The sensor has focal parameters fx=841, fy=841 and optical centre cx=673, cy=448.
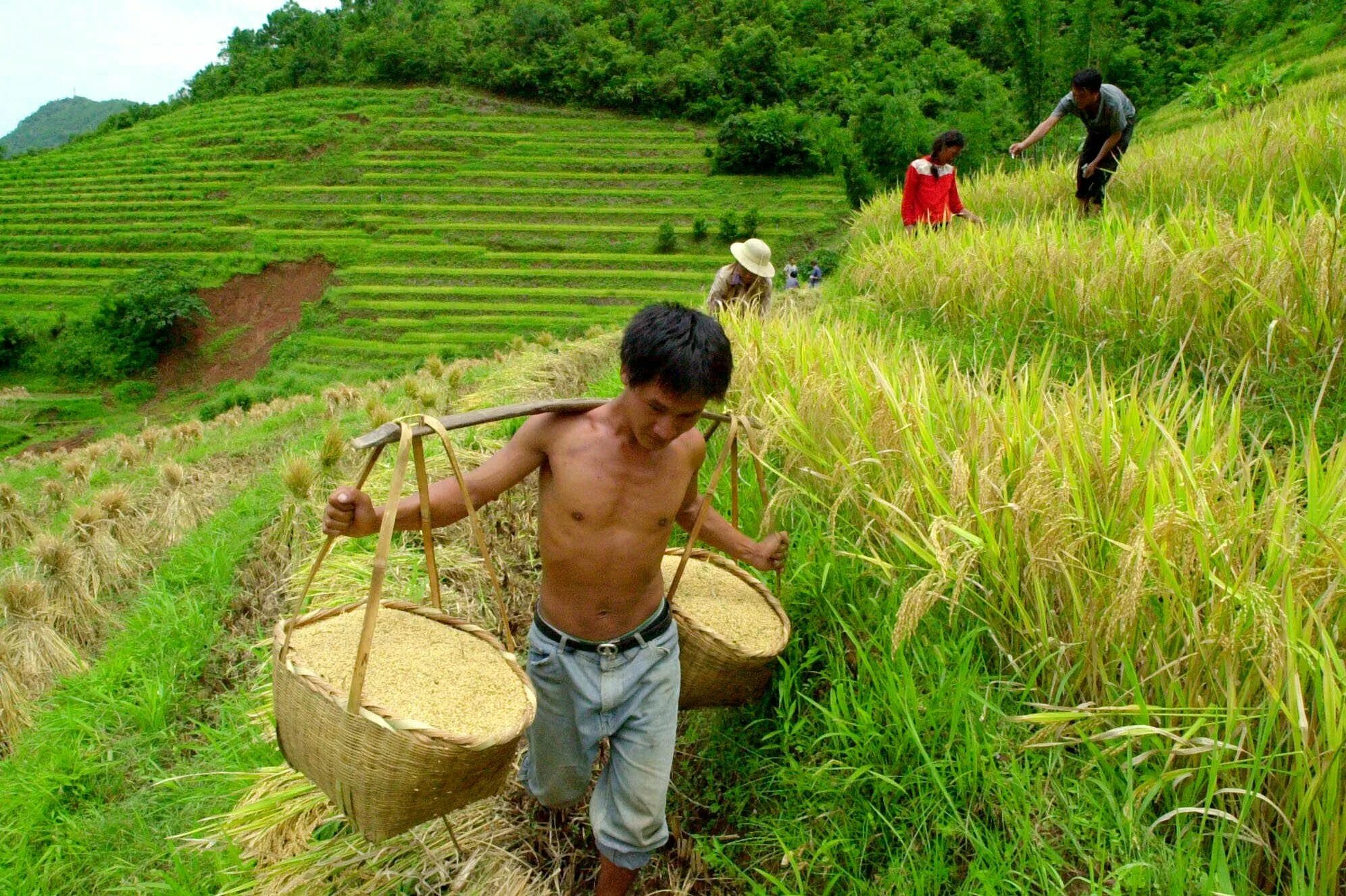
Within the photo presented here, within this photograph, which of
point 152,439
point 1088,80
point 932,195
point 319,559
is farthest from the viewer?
point 152,439

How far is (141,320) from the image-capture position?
1145 inches

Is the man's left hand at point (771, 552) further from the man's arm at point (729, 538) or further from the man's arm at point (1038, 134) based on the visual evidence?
the man's arm at point (1038, 134)

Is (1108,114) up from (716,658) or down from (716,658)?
up

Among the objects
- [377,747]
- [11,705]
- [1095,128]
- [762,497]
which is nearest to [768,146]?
[1095,128]

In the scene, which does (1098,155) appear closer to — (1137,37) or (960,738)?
(960,738)

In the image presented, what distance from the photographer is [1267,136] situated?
461 centimetres

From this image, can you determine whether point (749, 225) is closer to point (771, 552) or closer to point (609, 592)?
point (771, 552)

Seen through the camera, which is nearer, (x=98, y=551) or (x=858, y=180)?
(x=98, y=551)

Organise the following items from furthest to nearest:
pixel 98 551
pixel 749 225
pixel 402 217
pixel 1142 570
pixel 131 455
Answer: pixel 402 217, pixel 749 225, pixel 131 455, pixel 98 551, pixel 1142 570

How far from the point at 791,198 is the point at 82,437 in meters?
26.4

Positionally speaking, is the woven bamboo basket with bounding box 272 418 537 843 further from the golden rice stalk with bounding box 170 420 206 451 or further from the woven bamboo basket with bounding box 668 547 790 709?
the golden rice stalk with bounding box 170 420 206 451

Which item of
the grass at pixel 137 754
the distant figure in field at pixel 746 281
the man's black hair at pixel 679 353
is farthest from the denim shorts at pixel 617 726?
the distant figure in field at pixel 746 281

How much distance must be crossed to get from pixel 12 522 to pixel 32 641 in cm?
390

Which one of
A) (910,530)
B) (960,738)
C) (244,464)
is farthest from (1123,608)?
(244,464)
